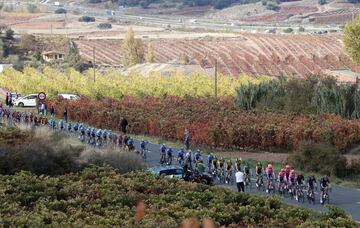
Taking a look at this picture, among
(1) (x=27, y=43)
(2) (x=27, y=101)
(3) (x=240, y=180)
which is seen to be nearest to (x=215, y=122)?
(3) (x=240, y=180)

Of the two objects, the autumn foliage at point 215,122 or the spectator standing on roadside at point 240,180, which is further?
the autumn foliage at point 215,122

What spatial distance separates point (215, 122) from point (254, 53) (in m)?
71.6

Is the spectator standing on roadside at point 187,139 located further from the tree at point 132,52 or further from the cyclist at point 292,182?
the tree at point 132,52

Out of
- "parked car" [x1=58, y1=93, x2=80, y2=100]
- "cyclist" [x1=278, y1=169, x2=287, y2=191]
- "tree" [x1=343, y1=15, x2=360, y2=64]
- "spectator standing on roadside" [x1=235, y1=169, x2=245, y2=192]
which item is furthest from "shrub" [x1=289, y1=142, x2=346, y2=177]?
"tree" [x1=343, y1=15, x2=360, y2=64]

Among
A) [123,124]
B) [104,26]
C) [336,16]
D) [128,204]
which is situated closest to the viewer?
[128,204]

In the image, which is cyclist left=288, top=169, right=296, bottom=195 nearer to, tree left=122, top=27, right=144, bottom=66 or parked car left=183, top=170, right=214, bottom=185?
parked car left=183, top=170, right=214, bottom=185

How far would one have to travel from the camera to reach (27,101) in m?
74.1

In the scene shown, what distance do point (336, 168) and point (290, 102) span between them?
1956cm

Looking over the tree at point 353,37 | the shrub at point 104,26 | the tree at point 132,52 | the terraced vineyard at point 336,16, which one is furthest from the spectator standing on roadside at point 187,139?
the terraced vineyard at point 336,16

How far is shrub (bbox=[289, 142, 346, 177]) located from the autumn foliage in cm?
375

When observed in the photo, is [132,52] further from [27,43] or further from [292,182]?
[292,182]

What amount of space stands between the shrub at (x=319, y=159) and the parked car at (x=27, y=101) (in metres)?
35.3

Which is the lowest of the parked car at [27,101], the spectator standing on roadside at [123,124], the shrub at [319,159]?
the parked car at [27,101]

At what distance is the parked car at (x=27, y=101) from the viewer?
7344cm
